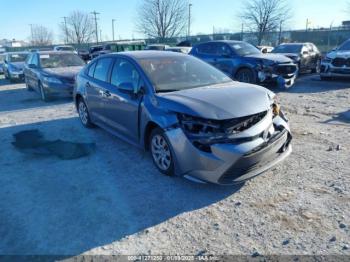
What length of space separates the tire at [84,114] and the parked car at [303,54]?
403 inches

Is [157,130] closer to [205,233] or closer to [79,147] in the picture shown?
[205,233]

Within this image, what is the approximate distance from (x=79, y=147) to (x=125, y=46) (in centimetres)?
2205

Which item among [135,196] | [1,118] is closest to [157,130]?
[135,196]

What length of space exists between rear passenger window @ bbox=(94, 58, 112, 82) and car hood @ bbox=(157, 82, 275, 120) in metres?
1.83

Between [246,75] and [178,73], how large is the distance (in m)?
6.17

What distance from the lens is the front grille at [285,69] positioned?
10.1 m

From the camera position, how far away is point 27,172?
184 inches

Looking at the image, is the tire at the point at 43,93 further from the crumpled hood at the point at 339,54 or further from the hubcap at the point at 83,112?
the crumpled hood at the point at 339,54

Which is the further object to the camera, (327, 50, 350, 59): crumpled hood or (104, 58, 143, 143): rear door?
(327, 50, 350, 59): crumpled hood

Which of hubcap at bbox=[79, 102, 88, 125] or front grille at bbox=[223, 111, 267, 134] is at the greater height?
front grille at bbox=[223, 111, 267, 134]

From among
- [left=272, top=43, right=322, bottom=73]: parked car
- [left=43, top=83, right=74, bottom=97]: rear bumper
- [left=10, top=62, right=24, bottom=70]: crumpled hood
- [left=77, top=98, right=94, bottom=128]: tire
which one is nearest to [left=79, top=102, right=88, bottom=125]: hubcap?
[left=77, top=98, right=94, bottom=128]: tire

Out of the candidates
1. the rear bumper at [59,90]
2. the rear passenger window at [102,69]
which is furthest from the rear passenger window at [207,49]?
the rear passenger window at [102,69]

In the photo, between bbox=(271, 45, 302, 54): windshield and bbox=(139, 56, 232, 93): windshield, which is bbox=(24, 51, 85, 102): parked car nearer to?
bbox=(139, 56, 232, 93): windshield

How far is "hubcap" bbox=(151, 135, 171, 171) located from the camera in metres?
4.12
